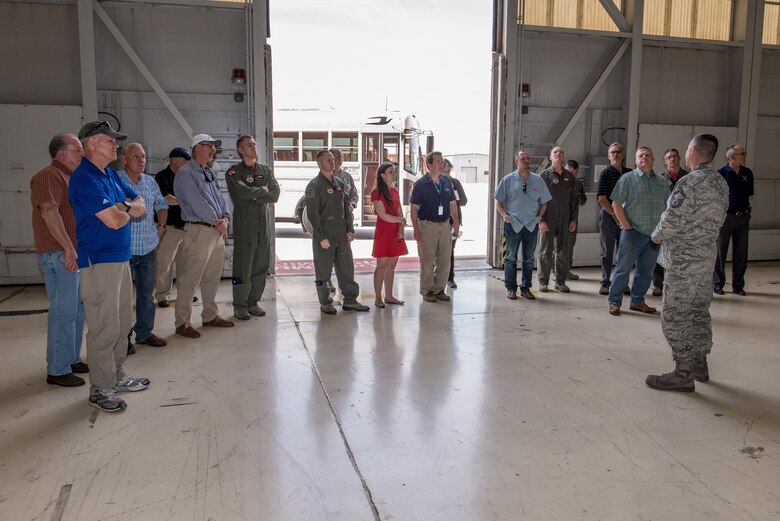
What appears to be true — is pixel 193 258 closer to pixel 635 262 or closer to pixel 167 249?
pixel 167 249

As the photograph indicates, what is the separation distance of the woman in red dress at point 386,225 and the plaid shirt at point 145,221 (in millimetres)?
2077

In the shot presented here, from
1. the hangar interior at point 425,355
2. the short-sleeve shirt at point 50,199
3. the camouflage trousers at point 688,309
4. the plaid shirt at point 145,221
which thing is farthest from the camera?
the plaid shirt at point 145,221

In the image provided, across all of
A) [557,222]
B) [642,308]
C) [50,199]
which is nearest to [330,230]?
[50,199]

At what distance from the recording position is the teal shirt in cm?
564

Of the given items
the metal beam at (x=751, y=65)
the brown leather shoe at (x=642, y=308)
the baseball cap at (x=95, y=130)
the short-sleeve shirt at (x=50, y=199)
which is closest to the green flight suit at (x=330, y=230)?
the short-sleeve shirt at (x=50, y=199)

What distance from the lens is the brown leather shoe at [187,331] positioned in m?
5.02

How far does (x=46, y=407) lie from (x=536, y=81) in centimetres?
802

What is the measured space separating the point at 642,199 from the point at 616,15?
4895 mm

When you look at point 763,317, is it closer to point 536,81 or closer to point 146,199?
point 536,81

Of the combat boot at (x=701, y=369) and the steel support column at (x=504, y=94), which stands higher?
the steel support column at (x=504, y=94)

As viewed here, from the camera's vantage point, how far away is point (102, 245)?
327 centimetres

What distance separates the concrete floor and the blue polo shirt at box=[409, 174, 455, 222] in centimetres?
148

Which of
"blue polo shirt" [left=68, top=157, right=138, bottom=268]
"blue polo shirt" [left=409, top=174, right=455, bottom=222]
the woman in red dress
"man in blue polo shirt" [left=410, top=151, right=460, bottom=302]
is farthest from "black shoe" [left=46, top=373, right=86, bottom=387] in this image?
"blue polo shirt" [left=409, top=174, right=455, bottom=222]

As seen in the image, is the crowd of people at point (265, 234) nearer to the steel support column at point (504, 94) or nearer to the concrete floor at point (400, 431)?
the concrete floor at point (400, 431)
